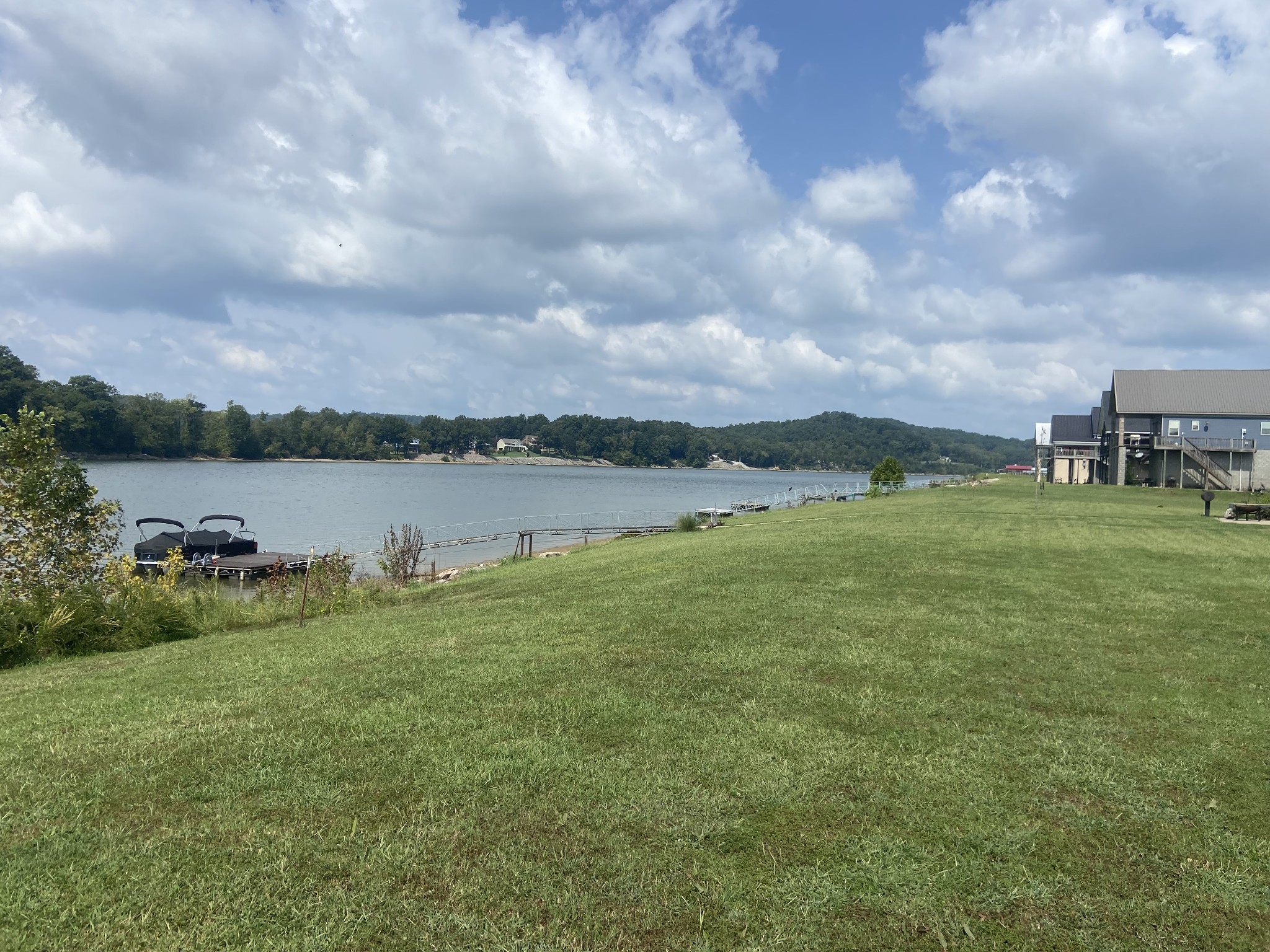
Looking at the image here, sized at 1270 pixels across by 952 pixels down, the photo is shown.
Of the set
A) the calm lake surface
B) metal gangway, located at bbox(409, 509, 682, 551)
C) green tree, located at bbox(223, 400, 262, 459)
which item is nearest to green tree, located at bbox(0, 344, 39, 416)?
the calm lake surface

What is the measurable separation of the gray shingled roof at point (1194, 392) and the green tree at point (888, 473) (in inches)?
642

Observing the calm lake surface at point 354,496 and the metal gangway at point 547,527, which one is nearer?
the metal gangway at point 547,527

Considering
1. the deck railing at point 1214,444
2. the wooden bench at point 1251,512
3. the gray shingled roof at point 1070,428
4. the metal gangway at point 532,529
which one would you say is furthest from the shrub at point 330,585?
the gray shingled roof at point 1070,428

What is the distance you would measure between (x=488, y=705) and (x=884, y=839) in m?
3.20

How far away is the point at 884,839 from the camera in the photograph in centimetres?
414

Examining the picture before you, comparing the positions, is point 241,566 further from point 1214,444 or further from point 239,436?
point 239,436

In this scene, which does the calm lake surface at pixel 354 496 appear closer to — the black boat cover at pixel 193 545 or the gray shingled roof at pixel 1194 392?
the black boat cover at pixel 193 545

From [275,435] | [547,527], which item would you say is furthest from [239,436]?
[547,527]

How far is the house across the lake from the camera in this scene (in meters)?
50.4

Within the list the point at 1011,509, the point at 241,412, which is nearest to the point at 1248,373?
the point at 1011,509

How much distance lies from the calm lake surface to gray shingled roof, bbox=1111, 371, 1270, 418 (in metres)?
31.1

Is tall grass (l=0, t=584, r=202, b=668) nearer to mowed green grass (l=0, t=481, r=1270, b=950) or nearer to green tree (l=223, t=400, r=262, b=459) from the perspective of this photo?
mowed green grass (l=0, t=481, r=1270, b=950)

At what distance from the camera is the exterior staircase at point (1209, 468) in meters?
48.0

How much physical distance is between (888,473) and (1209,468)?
62.5 ft
